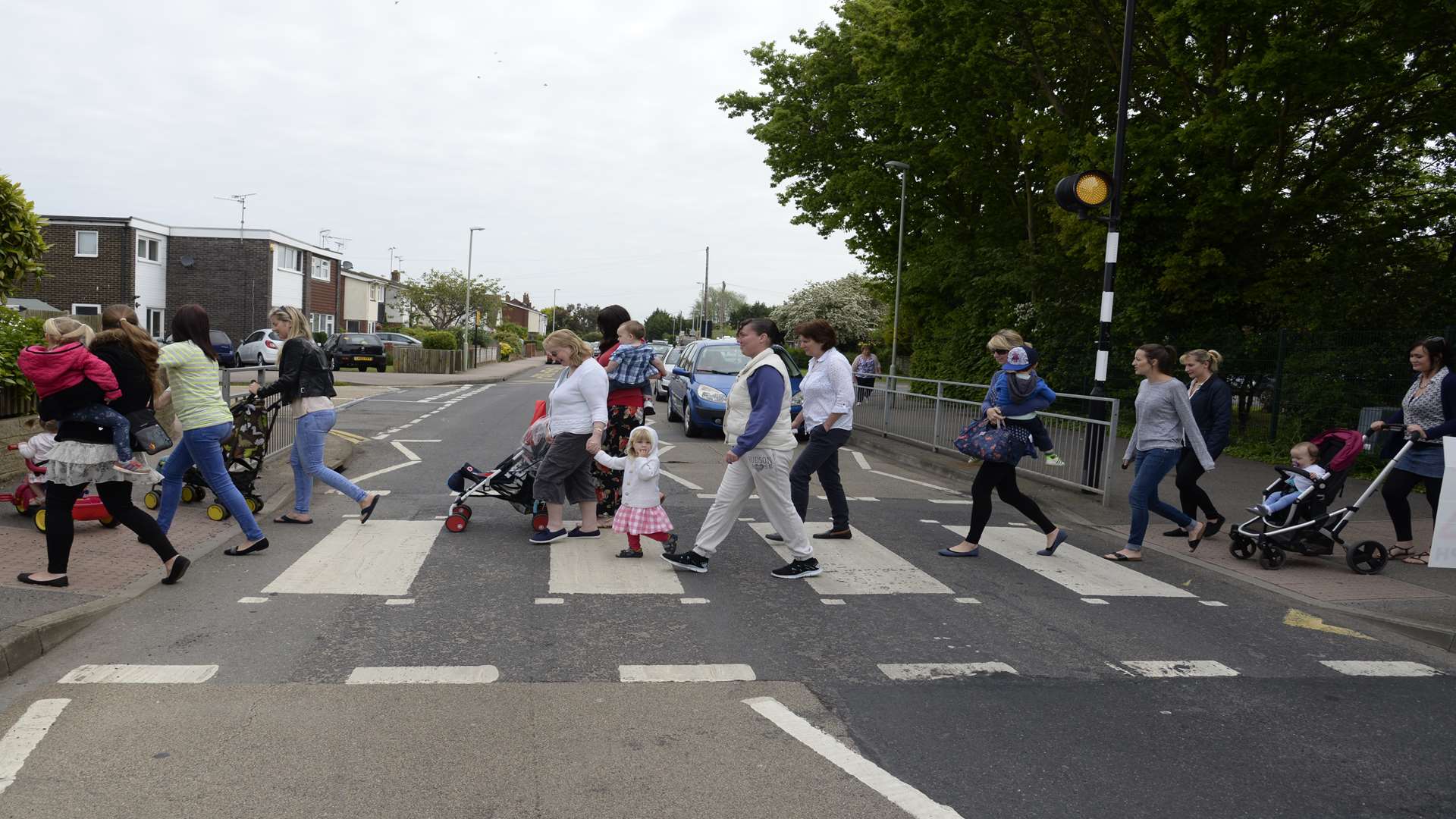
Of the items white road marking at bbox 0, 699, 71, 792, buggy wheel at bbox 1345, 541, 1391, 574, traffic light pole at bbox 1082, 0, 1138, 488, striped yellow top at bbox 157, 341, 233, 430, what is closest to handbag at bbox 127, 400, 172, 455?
striped yellow top at bbox 157, 341, 233, 430

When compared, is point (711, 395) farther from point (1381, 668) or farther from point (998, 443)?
point (1381, 668)

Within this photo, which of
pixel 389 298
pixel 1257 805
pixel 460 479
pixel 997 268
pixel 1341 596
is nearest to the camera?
pixel 1257 805

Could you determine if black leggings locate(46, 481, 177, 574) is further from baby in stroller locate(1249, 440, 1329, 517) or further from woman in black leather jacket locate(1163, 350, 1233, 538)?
baby in stroller locate(1249, 440, 1329, 517)

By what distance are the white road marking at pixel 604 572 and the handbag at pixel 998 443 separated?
8.35 ft

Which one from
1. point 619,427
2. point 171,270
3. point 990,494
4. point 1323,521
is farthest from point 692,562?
point 171,270

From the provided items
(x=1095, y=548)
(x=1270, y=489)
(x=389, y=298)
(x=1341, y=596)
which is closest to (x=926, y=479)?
(x=1095, y=548)

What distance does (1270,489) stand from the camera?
7691 mm

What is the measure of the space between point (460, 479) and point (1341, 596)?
21.5 ft

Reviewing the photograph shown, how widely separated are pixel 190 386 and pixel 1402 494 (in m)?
8.88

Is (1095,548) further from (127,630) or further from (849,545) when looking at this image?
(127,630)

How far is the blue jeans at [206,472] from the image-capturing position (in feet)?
21.2

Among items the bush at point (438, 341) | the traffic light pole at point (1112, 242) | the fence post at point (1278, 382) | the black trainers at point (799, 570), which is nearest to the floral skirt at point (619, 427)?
the black trainers at point (799, 570)

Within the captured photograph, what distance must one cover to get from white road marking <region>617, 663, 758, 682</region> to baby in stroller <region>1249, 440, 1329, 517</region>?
16.1 feet

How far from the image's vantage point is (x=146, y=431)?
6.48 meters
